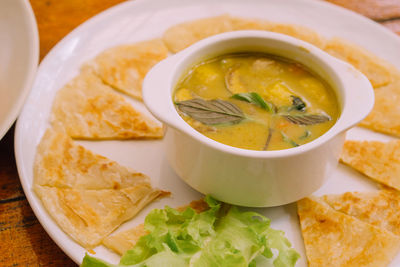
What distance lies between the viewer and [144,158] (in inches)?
94.9

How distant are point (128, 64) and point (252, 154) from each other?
127cm

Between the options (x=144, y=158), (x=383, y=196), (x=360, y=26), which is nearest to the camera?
(x=383, y=196)

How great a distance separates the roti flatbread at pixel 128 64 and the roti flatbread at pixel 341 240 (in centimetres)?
116

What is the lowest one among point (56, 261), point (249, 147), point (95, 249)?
point (56, 261)

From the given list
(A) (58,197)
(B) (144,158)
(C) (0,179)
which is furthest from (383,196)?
(C) (0,179)

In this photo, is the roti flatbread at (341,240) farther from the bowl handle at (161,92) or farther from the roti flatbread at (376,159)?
the bowl handle at (161,92)

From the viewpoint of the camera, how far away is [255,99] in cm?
224

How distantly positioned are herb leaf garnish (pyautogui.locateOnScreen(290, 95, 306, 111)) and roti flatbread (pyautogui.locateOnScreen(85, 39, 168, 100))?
34.1 inches

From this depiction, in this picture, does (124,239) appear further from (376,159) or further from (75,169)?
(376,159)

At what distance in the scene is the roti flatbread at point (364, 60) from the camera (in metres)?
2.80

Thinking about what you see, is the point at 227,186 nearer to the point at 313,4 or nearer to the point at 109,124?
the point at 109,124

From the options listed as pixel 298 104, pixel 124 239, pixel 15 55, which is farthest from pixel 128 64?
pixel 124 239

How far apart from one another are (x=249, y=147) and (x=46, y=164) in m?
0.94

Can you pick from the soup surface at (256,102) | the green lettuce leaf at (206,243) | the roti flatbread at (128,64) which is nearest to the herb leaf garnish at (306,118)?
the soup surface at (256,102)
